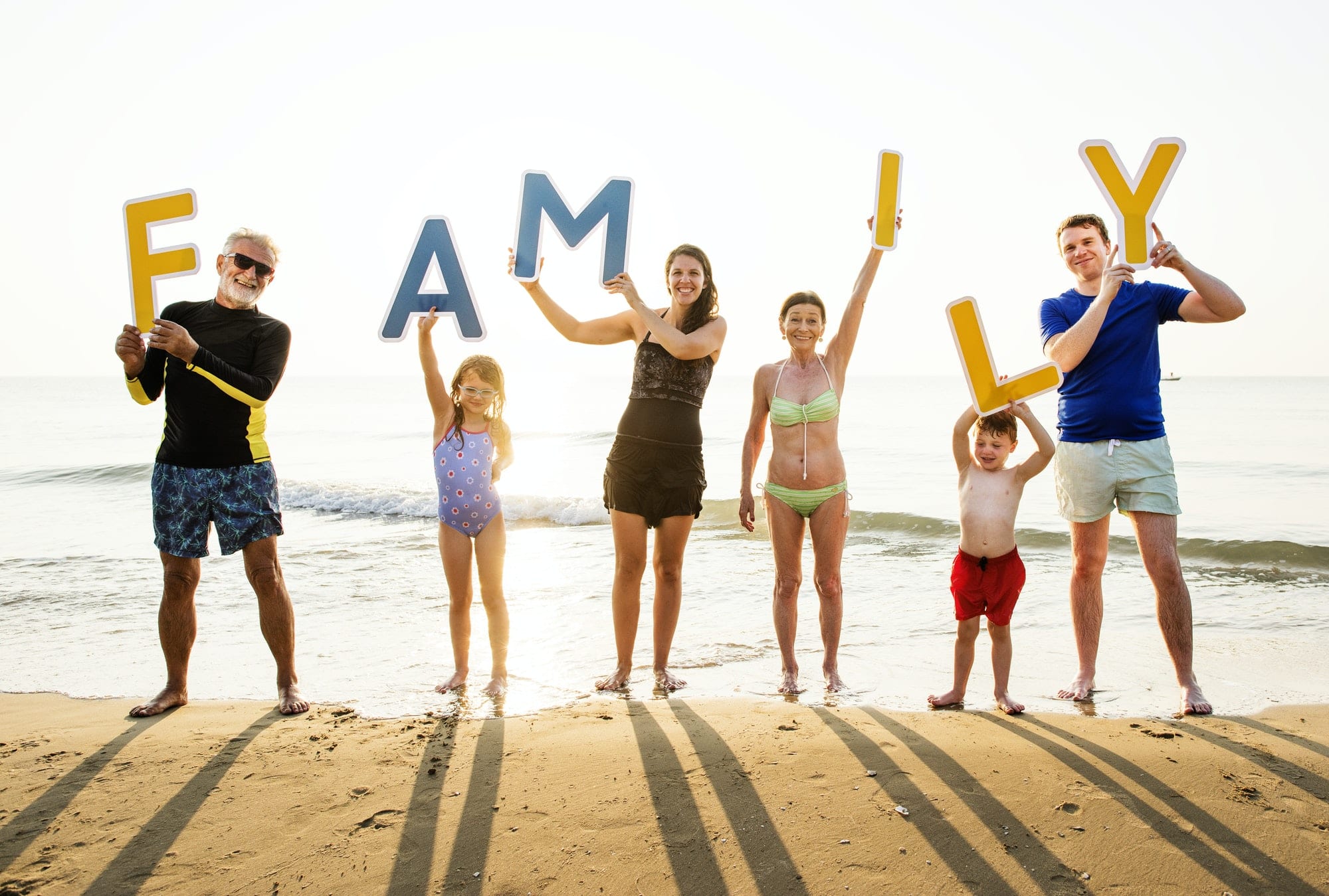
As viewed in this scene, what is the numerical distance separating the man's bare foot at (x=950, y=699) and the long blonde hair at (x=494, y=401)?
2.46m

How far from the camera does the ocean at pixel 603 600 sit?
475 cm

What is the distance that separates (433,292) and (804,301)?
6.21 ft

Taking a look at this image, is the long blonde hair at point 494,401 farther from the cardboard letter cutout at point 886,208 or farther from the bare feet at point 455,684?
the cardboard letter cutout at point 886,208

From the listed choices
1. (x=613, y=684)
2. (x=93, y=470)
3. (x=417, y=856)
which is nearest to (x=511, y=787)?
(x=417, y=856)

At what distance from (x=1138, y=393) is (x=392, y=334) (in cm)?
357

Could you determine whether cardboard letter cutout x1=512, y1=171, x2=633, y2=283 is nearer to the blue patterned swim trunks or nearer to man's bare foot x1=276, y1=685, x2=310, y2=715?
the blue patterned swim trunks

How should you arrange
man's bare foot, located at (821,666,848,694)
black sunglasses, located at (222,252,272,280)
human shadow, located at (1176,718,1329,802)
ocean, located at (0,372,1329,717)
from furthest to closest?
ocean, located at (0,372,1329,717)
man's bare foot, located at (821,666,848,694)
black sunglasses, located at (222,252,272,280)
human shadow, located at (1176,718,1329,802)

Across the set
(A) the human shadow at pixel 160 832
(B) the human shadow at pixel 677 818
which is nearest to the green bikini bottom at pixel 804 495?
(B) the human shadow at pixel 677 818

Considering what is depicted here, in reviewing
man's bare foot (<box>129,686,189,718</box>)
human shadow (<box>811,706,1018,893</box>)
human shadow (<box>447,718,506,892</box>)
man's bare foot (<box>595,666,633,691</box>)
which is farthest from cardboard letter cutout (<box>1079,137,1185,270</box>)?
man's bare foot (<box>129,686,189,718</box>)

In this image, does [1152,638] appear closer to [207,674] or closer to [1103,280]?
[1103,280]

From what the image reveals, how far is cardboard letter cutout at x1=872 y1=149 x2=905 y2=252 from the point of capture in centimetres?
418

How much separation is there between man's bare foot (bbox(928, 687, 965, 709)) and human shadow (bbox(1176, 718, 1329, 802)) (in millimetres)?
880

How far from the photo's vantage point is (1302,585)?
755 cm

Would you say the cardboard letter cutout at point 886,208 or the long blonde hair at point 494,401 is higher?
the cardboard letter cutout at point 886,208
